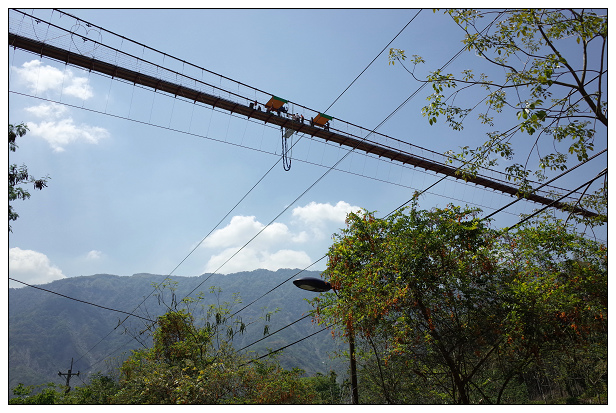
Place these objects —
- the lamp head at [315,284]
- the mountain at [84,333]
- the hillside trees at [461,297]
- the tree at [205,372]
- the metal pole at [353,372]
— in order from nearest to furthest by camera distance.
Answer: the hillside trees at [461,297] < the metal pole at [353,372] < the tree at [205,372] < the lamp head at [315,284] < the mountain at [84,333]

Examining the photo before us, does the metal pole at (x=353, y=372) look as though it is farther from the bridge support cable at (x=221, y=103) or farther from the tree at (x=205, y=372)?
the bridge support cable at (x=221, y=103)

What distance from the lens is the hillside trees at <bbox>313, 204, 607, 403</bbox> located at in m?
6.55

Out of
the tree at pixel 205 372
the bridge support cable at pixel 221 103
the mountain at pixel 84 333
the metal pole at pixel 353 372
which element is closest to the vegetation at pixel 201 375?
the tree at pixel 205 372

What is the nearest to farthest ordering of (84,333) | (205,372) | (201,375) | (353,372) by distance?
(353,372)
(201,375)
(205,372)
(84,333)

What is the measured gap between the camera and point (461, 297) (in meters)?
7.16

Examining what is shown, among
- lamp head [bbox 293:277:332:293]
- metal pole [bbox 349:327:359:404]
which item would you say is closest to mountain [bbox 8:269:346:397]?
metal pole [bbox 349:327:359:404]

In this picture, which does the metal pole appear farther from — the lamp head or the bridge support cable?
the bridge support cable

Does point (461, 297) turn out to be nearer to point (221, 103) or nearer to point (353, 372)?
point (353, 372)

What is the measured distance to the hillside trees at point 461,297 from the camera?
6551 millimetres

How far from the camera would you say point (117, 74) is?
10547 millimetres

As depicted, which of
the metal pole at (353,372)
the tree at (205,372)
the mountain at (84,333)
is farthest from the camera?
the mountain at (84,333)

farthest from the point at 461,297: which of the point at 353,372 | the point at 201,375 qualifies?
the point at 201,375

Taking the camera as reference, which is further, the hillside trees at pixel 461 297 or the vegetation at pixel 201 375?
the vegetation at pixel 201 375
